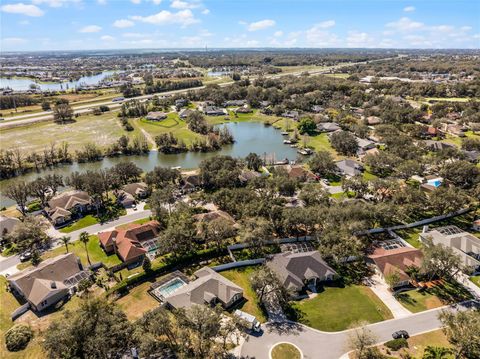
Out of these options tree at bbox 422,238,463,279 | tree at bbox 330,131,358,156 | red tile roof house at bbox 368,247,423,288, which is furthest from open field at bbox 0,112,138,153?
tree at bbox 422,238,463,279

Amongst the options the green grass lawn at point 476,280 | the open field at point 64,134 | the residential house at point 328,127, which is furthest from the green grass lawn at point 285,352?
the residential house at point 328,127

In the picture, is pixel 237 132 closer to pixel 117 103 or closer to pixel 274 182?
pixel 274 182

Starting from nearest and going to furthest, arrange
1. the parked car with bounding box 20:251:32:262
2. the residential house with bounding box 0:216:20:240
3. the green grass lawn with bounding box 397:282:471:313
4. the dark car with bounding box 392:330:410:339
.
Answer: the dark car with bounding box 392:330:410:339
the green grass lawn with bounding box 397:282:471:313
the parked car with bounding box 20:251:32:262
the residential house with bounding box 0:216:20:240

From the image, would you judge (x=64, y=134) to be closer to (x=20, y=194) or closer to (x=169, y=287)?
(x=20, y=194)

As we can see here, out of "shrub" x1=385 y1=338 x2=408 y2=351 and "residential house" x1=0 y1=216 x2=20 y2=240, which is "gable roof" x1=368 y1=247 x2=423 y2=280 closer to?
"shrub" x1=385 y1=338 x2=408 y2=351

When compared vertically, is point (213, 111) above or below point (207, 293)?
above

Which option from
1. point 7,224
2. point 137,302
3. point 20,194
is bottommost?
point 137,302

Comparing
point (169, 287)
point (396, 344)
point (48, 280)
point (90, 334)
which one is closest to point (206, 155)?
point (169, 287)
